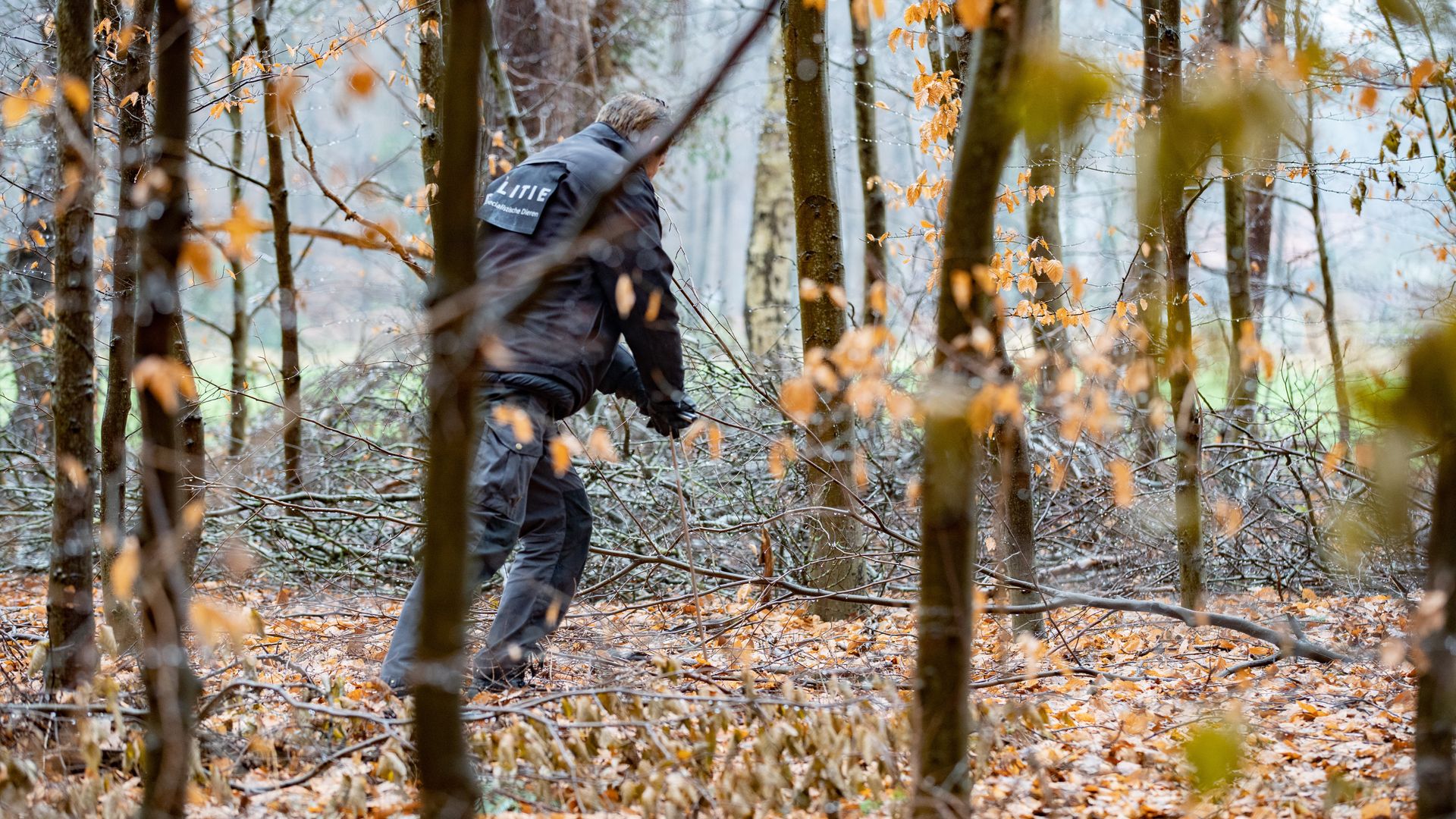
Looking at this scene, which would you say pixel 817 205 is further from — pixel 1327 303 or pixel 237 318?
pixel 237 318

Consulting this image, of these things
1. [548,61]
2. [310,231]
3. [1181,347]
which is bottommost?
[310,231]

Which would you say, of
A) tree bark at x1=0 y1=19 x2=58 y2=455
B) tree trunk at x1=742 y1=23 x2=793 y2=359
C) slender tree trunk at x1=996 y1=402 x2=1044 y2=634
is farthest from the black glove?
tree trunk at x1=742 y1=23 x2=793 y2=359

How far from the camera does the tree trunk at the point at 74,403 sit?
2855mm

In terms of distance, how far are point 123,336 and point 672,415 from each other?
6.08 feet

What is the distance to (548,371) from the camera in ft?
11.6

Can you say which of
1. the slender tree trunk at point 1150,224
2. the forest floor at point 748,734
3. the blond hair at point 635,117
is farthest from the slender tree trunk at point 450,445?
the blond hair at point 635,117

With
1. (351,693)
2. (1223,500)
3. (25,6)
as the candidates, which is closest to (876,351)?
(351,693)

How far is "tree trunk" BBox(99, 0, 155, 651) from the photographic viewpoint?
3.33m

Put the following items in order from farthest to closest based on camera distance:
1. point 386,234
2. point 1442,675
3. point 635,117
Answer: point 635,117
point 386,234
point 1442,675

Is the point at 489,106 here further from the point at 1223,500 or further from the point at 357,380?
the point at 1223,500

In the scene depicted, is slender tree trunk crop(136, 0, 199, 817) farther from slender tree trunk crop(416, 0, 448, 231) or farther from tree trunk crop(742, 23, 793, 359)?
tree trunk crop(742, 23, 793, 359)

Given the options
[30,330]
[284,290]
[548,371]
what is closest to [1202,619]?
[548,371]

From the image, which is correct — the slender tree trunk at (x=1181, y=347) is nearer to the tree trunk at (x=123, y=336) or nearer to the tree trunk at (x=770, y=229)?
the tree trunk at (x=123, y=336)

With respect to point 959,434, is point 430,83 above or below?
above
